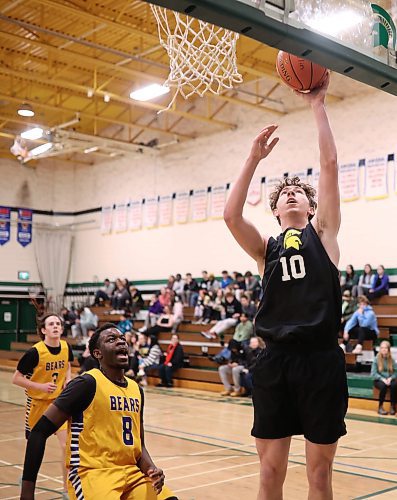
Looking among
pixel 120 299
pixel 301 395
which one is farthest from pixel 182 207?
pixel 301 395

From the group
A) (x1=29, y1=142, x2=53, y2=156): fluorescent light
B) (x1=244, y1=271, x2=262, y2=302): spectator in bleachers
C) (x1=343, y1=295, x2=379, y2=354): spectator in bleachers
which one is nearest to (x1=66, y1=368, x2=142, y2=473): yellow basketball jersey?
(x1=343, y1=295, x2=379, y2=354): spectator in bleachers

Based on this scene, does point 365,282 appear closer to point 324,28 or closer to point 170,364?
point 170,364

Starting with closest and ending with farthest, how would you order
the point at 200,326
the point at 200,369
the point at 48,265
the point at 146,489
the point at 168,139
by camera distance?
the point at 146,489 < the point at 200,369 < the point at 200,326 < the point at 168,139 < the point at 48,265

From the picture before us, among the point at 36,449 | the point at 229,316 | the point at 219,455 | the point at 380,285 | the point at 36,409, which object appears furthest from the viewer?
the point at 229,316

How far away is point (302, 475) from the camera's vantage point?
21.3 ft

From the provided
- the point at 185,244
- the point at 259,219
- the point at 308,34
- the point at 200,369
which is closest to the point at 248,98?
the point at 259,219

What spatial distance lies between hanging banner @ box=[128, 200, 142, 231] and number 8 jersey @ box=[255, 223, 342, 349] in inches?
786

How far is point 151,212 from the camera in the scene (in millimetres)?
22141

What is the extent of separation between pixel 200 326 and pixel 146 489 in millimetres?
14119

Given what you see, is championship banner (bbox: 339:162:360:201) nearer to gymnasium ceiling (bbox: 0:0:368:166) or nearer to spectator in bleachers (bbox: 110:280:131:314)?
gymnasium ceiling (bbox: 0:0:368:166)

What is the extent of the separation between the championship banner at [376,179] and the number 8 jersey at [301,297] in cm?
1341

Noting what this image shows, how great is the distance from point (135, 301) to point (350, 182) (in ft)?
26.5

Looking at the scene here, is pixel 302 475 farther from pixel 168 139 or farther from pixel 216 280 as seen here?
pixel 168 139

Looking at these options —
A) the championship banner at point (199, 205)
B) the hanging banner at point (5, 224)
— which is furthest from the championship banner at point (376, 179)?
the hanging banner at point (5, 224)
